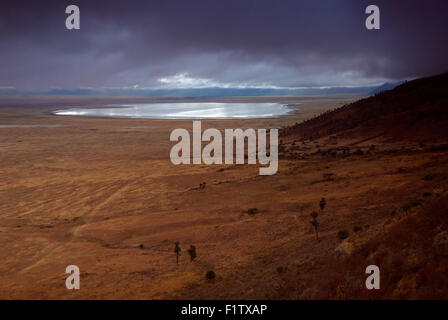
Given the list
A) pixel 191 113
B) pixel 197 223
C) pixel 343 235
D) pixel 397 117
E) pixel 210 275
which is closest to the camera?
pixel 210 275

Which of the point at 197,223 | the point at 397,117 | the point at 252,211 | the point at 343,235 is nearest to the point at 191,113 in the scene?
the point at 397,117

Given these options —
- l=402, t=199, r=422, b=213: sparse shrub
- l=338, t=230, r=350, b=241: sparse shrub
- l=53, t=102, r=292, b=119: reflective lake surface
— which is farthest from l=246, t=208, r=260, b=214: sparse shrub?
l=53, t=102, r=292, b=119: reflective lake surface

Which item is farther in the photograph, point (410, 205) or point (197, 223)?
point (197, 223)

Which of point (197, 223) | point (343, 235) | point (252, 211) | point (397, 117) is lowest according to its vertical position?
point (197, 223)

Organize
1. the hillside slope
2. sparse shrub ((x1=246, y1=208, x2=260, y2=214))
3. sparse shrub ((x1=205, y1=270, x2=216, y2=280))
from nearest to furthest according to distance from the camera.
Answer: sparse shrub ((x1=205, y1=270, x2=216, y2=280)) < sparse shrub ((x1=246, y1=208, x2=260, y2=214)) < the hillside slope

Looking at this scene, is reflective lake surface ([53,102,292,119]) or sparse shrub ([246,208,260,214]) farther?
reflective lake surface ([53,102,292,119])

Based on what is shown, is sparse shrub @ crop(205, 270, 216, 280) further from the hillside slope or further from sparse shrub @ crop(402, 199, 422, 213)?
the hillside slope

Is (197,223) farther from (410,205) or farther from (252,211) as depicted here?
(410,205)

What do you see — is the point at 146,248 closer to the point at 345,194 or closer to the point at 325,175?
the point at 345,194
